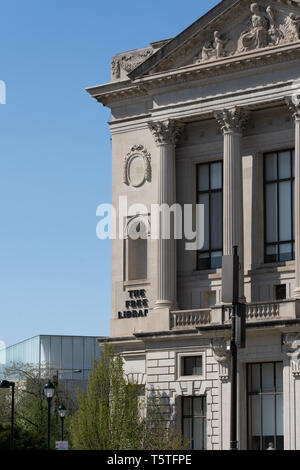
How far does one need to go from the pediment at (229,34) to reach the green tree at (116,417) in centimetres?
1641

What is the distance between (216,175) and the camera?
65188mm

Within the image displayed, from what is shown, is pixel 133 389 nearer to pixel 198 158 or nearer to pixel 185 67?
pixel 198 158

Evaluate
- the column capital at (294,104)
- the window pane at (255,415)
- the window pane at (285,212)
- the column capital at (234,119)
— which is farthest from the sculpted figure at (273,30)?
the window pane at (255,415)

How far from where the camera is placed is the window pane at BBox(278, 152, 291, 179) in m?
62.3

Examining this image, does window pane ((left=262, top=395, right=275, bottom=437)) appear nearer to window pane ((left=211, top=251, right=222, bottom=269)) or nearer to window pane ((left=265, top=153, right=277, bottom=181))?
window pane ((left=211, top=251, right=222, bottom=269))

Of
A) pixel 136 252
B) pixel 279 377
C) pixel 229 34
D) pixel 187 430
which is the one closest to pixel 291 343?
pixel 279 377

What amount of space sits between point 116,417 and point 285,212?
548 inches

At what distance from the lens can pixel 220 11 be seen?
62.8 meters

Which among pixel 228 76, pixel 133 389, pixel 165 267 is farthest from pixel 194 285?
pixel 228 76

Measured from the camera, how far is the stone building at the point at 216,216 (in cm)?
5978

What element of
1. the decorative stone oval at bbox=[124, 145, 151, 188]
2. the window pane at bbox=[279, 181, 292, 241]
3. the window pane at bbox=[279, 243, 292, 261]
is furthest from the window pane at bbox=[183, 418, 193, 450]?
the decorative stone oval at bbox=[124, 145, 151, 188]

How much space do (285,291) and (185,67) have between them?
13418mm

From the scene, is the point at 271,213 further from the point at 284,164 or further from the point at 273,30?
the point at 273,30

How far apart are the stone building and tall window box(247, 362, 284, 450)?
6cm
